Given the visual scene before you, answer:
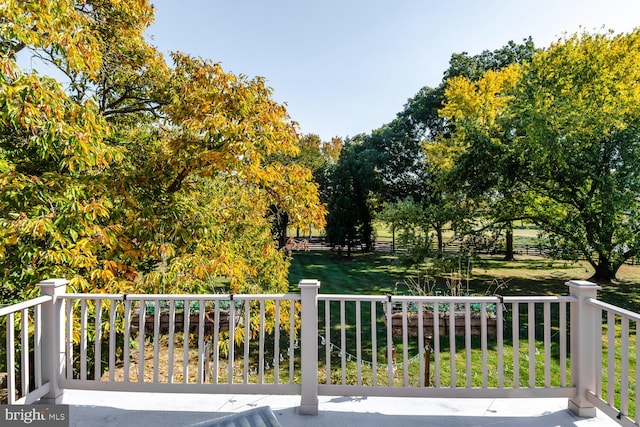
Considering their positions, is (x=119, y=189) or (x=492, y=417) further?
(x=119, y=189)

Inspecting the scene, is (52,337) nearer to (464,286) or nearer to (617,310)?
(617,310)

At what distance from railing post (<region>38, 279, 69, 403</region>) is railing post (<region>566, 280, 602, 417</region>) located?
11.7 feet

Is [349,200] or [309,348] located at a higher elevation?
[349,200]

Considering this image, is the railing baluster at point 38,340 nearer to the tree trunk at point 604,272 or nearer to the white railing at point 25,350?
the white railing at point 25,350

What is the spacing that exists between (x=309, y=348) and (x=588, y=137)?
A: 1023cm

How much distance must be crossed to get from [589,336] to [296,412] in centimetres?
201

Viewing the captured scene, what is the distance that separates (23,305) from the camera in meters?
2.39

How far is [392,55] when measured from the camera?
9.98 meters

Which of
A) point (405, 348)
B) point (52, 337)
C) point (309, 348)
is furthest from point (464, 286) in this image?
point (52, 337)

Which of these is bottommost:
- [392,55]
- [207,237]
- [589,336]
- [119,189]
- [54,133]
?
[589,336]

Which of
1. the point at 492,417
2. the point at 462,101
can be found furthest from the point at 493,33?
the point at 492,417

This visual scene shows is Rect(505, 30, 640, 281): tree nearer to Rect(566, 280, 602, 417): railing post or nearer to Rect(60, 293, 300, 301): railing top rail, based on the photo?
Rect(566, 280, 602, 417): railing post

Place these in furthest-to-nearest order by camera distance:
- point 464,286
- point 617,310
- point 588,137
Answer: point 464,286 → point 588,137 → point 617,310

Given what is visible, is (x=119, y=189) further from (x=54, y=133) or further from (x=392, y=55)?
(x=392, y=55)
